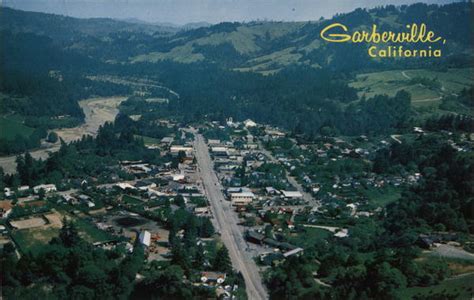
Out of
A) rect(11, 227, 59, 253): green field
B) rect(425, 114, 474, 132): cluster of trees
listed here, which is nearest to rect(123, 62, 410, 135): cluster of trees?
rect(425, 114, 474, 132): cluster of trees

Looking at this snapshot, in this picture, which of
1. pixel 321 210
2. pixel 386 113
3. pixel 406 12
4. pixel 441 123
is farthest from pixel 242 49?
pixel 321 210

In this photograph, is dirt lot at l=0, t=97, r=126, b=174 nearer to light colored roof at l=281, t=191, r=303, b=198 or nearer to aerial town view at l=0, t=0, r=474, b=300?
aerial town view at l=0, t=0, r=474, b=300

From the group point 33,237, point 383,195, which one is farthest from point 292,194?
point 33,237

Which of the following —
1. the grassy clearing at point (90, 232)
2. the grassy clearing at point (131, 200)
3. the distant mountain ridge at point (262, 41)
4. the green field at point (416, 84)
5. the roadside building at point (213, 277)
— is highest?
the distant mountain ridge at point (262, 41)

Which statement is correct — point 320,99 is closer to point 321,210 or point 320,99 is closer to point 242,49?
point 321,210

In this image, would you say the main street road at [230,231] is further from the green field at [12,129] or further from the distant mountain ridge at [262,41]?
the distant mountain ridge at [262,41]

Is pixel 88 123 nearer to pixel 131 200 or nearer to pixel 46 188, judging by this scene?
pixel 46 188

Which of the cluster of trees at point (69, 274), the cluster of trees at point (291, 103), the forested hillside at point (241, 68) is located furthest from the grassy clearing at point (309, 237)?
the forested hillside at point (241, 68)

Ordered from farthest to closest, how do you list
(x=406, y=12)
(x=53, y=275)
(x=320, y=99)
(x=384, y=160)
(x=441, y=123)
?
(x=406, y=12)
(x=320, y=99)
(x=441, y=123)
(x=384, y=160)
(x=53, y=275)
